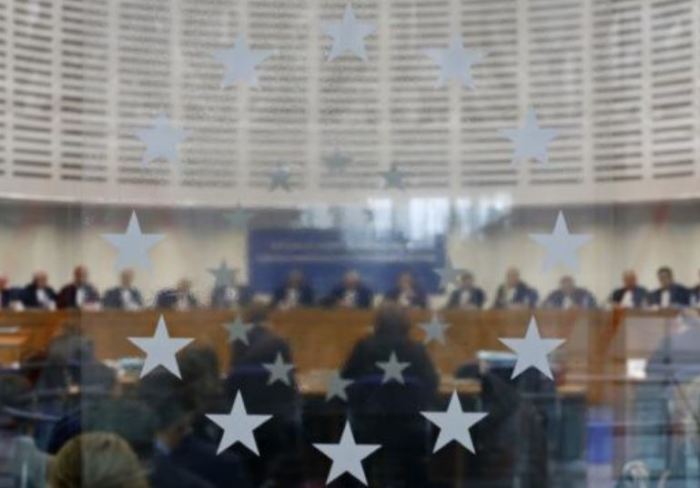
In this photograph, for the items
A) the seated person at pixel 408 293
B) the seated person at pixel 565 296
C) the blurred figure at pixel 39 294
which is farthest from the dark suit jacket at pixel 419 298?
the blurred figure at pixel 39 294

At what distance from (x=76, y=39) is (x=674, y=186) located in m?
1.48

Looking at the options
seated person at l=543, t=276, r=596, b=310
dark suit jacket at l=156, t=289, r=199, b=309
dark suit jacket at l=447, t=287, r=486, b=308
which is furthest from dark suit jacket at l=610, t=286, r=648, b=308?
dark suit jacket at l=156, t=289, r=199, b=309

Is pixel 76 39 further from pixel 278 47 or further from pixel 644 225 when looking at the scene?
pixel 644 225

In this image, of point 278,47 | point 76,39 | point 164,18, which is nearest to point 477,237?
point 278,47

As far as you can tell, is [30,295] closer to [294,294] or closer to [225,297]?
[225,297]

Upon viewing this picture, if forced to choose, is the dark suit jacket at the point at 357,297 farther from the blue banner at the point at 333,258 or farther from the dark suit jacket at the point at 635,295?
the dark suit jacket at the point at 635,295

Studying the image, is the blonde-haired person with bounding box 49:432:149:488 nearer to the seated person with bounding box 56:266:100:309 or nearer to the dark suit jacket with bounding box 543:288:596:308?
the seated person with bounding box 56:266:100:309

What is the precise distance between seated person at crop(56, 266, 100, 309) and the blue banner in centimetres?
39

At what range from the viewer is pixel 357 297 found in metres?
2.89

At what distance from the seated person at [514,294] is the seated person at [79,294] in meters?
0.94

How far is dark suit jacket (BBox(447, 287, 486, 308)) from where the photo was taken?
2.85 meters

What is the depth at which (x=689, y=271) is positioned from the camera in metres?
2.98

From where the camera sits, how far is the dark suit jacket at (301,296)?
114 inches

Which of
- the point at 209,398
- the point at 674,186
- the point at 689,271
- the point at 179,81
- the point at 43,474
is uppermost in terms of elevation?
the point at 179,81
